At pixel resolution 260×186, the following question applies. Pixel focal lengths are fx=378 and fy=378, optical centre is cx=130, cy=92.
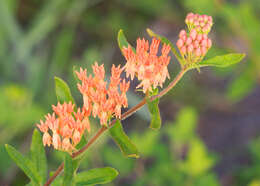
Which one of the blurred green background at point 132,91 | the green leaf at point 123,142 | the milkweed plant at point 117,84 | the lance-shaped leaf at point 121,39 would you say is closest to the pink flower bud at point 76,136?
the milkweed plant at point 117,84

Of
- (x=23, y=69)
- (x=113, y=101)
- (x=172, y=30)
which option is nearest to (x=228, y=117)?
(x=172, y=30)

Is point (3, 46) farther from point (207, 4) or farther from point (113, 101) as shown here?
point (113, 101)

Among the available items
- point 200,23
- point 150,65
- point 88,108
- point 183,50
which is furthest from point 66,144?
point 200,23

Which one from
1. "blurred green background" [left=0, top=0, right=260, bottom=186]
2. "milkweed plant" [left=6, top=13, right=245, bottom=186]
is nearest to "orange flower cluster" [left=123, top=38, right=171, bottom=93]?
"milkweed plant" [left=6, top=13, right=245, bottom=186]

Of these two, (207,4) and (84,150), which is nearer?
(84,150)

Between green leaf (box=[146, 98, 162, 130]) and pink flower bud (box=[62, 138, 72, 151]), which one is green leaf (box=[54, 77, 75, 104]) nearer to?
pink flower bud (box=[62, 138, 72, 151])

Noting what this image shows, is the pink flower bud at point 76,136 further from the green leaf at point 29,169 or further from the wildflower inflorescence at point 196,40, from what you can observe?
the wildflower inflorescence at point 196,40
